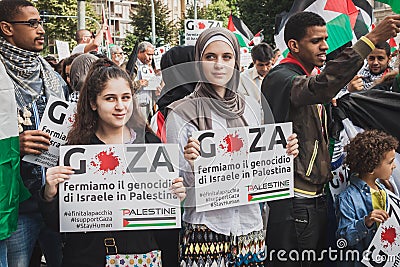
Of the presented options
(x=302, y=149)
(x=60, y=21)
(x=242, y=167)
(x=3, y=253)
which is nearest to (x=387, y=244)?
(x=302, y=149)

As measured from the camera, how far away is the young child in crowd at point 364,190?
3998 millimetres

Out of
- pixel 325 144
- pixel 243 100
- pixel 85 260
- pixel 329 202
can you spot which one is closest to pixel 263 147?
pixel 243 100

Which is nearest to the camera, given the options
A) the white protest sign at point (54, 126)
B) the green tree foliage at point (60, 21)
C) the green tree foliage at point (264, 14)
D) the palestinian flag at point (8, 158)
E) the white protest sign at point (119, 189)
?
the palestinian flag at point (8, 158)

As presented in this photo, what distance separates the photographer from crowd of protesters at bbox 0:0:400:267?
3.47 meters

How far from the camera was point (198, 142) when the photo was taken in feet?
11.2

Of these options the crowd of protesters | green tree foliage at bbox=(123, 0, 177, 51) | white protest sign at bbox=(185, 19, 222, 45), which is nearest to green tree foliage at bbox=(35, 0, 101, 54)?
green tree foliage at bbox=(123, 0, 177, 51)

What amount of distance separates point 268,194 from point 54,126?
1.26 metres

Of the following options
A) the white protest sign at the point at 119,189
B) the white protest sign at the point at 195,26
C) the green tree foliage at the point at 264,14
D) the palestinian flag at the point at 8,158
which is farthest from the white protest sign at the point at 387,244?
the green tree foliage at the point at 264,14

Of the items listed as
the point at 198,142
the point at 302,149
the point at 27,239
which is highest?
the point at 198,142

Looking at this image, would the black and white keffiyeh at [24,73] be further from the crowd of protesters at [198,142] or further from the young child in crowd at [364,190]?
the young child in crowd at [364,190]

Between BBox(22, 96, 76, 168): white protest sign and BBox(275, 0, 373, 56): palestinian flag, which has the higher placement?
BBox(275, 0, 373, 56): palestinian flag

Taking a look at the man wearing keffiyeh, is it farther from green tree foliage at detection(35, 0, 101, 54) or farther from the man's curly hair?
green tree foliage at detection(35, 0, 101, 54)

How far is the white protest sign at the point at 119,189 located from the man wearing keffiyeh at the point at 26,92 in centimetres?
28

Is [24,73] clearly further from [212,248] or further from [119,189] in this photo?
[212,248]
